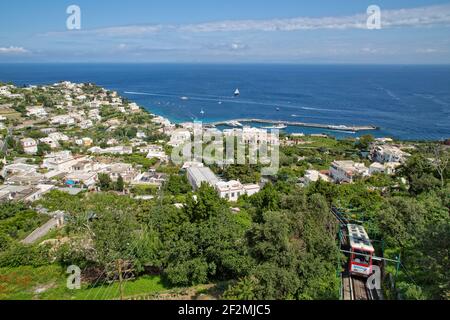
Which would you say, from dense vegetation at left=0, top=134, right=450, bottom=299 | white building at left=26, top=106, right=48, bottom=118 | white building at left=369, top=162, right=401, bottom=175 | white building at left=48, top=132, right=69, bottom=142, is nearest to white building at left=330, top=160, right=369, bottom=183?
white building at left=369, top=162, right=401, bottom=175

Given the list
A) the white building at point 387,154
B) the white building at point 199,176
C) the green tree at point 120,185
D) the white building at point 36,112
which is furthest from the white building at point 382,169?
the white building at point 36,112

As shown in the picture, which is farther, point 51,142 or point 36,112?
point 36,112

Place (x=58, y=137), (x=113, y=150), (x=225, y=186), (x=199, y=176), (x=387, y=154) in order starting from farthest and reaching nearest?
(x=58, y=137) → (x=113, y=150) → (x=387, y=154) → (x=199, y=176) → (x=225, y=186)

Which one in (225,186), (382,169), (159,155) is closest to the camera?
(225,186)

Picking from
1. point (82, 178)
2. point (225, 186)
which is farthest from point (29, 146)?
point (225, 186)

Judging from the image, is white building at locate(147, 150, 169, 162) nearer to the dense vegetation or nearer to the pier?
the dense vegetation

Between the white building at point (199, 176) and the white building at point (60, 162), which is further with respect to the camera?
the white building at point (60, 162)

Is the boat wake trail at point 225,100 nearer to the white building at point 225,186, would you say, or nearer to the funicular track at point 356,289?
the white building at point 225,186

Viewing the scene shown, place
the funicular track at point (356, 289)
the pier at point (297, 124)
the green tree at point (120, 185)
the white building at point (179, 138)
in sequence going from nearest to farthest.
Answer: the funicular track at point (356, 289) → the green tree at point (120, 185) → the white building at point (179, 138) → the pier at point (297, 124)

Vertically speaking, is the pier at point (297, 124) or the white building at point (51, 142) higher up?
the pier at point (297, 124)

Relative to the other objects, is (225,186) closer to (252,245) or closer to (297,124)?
(252,245)
